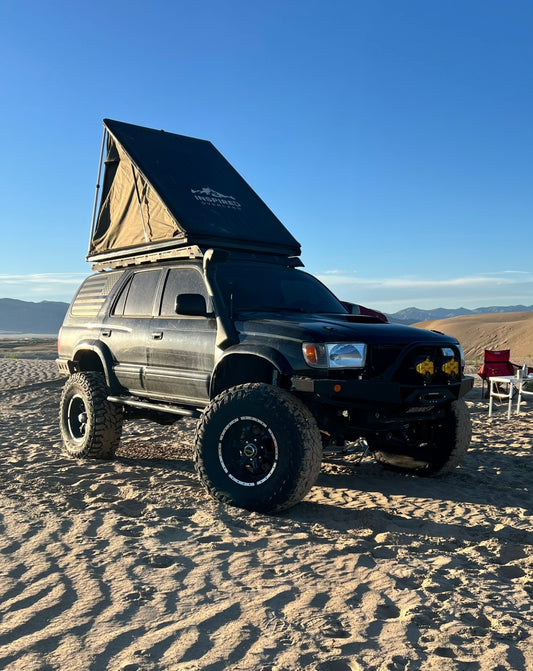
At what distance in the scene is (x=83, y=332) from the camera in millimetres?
7250

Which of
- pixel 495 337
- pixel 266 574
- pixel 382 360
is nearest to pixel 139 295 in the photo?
pixel 382 360

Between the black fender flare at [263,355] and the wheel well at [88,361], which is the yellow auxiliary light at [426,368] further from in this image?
the wheel well at [88,361]

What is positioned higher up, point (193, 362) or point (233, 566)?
point (193, 362)

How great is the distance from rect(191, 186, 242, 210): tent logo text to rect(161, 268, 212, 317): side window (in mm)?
1078

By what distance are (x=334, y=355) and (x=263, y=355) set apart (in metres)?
0.56

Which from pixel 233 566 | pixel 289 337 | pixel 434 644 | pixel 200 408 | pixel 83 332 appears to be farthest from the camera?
pixel 83 332

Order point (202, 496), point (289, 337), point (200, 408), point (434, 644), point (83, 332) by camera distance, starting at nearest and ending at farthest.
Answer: point (434, 644) → point (289, 337) → point (202, 496) → point (200, 408) → point (83, 332)

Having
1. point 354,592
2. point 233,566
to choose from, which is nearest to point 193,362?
point 233,566

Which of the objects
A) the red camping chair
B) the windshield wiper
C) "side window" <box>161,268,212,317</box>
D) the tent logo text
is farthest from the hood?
the red camping chair

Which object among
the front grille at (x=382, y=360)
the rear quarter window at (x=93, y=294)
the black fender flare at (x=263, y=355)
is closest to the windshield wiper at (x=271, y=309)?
the black fender flare at (x=263, y=355)

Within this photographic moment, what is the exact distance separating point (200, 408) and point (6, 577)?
2488 millimetres

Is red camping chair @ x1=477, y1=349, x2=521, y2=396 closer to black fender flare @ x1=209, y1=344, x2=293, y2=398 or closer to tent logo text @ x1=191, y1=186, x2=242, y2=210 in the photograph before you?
tent logo text @ x1=191, y1=186, x2=242, y2=210

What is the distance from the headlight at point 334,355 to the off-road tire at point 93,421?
2970mm

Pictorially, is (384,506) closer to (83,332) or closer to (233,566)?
(233,566)
